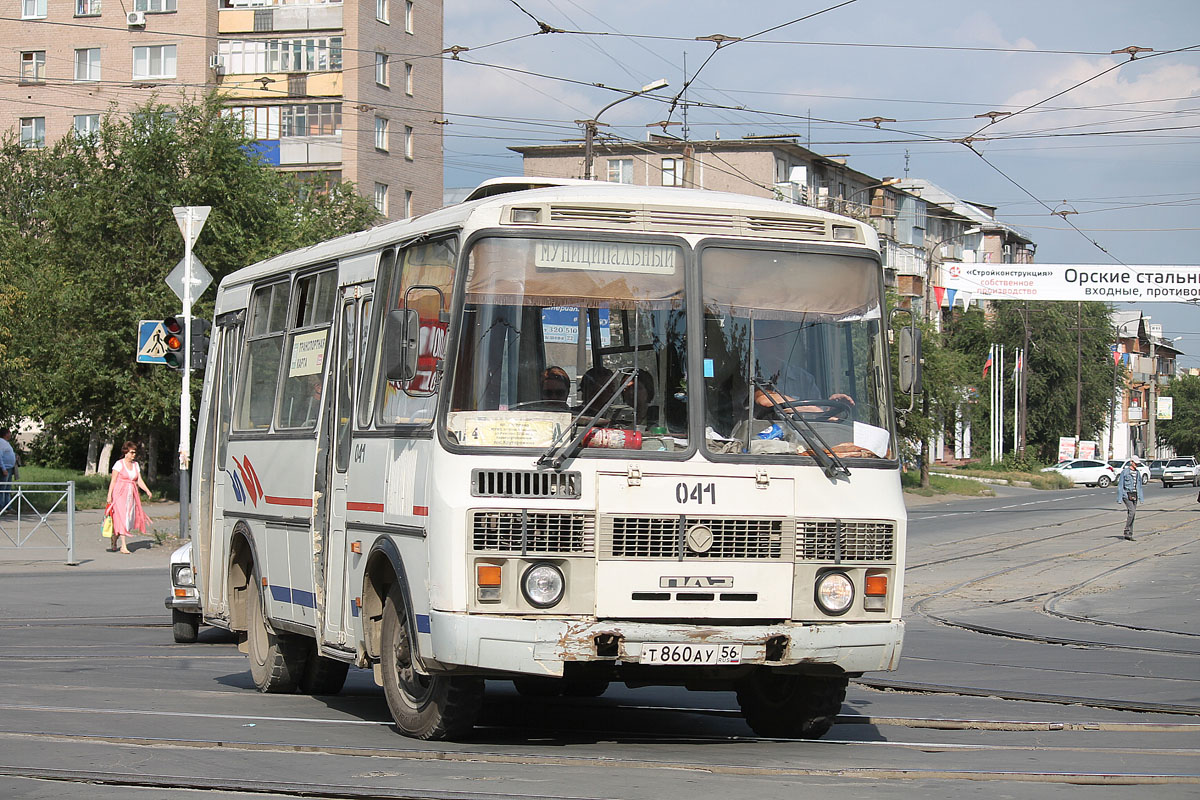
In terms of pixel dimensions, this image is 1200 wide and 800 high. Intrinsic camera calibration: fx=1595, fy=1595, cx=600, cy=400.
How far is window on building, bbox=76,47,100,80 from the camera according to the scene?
65812mm

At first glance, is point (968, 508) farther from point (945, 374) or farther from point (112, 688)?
point (112, 688)

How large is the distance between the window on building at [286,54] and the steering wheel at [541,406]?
5752 cm

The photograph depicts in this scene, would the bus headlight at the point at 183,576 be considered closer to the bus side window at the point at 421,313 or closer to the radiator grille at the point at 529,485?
the bus side window at the point at 421,313

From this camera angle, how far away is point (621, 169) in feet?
270

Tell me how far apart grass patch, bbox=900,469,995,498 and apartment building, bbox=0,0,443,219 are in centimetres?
2367

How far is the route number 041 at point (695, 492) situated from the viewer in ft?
25.5

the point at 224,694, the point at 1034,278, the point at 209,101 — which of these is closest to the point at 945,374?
the point at 1034,278

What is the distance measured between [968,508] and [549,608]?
43.7m

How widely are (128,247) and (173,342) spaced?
1746cm

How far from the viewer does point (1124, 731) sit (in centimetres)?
893

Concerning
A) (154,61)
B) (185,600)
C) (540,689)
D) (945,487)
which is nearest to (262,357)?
(540,689)

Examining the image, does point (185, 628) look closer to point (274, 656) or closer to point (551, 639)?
point (274, 656)

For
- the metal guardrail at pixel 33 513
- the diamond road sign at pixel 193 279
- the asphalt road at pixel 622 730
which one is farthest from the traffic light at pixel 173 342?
the asphalt road at pixel 622 730

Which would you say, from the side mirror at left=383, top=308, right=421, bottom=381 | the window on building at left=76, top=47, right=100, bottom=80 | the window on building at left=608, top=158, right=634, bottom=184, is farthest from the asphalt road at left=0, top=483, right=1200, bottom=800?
the window on building at left=608, top=158, right=634, bottom=184
